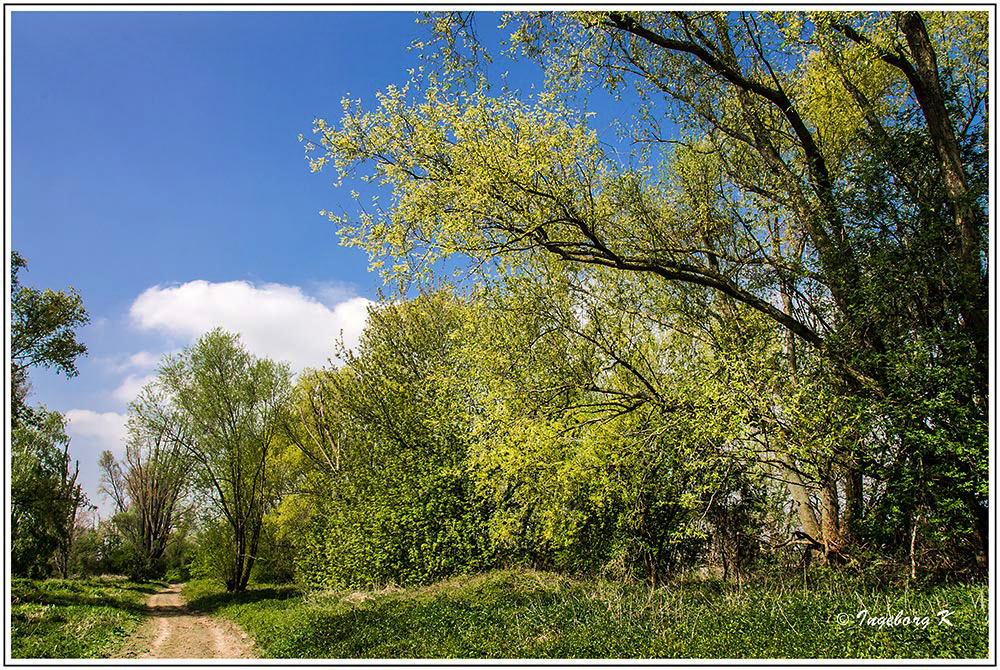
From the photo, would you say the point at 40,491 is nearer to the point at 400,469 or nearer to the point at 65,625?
the point at 65,625

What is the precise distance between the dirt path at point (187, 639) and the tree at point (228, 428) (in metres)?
3.67

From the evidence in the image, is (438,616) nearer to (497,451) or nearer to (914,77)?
(497,451)

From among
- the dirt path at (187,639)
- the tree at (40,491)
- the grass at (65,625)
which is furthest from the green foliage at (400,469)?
the tree at (40,491)

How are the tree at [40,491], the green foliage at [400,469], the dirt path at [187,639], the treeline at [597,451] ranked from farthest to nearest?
the tree at [40,491]
the green foliage at [400,469]
the dirt path at [187,639]
the treeline at [597,451]

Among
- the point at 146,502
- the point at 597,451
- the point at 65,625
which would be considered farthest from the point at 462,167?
the point at 146,502

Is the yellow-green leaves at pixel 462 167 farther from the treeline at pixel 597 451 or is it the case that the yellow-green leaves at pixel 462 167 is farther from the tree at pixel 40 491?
the tree at pixel 40 491

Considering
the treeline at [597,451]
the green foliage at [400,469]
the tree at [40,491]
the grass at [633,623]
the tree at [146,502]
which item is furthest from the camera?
the tree at [146,502]

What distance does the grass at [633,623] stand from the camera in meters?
5.46

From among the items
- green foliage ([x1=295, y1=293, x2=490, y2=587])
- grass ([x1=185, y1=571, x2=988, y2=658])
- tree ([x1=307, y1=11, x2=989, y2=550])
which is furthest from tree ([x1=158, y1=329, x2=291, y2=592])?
tree ([x1=307, y1=11, x2=989, y2=550])

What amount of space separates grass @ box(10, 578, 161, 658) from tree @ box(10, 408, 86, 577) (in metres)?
1.02

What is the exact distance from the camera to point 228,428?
19969 millimetres

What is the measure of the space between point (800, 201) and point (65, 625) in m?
14.0

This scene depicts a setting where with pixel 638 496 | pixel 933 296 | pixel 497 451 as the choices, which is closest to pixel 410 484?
pixel 497 451

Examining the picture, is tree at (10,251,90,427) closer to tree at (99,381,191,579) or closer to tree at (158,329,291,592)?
tree at (158,329,291,592)
